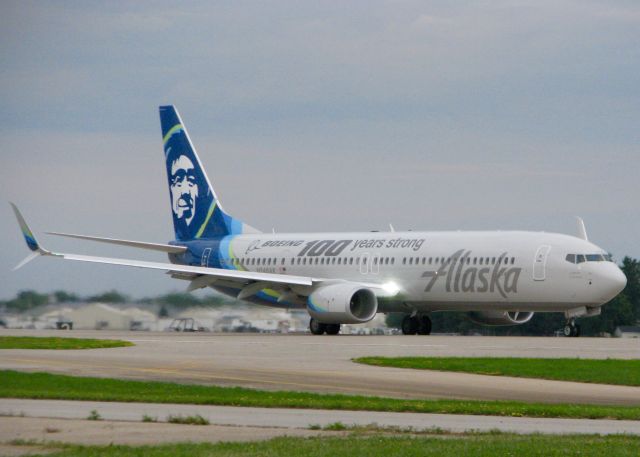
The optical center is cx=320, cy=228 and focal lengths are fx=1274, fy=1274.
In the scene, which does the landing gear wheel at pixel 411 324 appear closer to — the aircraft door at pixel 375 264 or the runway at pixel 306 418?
the aircraft door at pixel 375 264

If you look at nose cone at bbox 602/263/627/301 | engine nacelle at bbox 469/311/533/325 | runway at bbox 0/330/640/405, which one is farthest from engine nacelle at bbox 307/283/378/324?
nose cone at bbox 602/263/627/301

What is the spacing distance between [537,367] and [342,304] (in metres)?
19.9

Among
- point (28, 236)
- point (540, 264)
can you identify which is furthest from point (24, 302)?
point (540, 264)

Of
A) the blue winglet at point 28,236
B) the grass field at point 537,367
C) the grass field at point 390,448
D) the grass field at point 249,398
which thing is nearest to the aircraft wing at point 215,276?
the blue winglet at point 28,236

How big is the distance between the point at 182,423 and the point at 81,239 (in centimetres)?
3671

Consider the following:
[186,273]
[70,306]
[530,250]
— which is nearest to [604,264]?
[530,250]

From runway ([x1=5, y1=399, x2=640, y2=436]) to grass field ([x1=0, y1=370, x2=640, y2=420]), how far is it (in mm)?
534

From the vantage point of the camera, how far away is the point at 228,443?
1552cm

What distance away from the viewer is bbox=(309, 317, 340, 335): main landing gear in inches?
2073

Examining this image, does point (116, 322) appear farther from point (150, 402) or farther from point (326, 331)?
point (150, 402)

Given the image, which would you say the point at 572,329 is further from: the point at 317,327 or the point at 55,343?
the point at 55,343

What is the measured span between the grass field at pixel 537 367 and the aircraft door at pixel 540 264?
49.2ft

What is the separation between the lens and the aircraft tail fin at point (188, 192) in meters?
61.3

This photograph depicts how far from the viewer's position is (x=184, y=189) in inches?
2466
